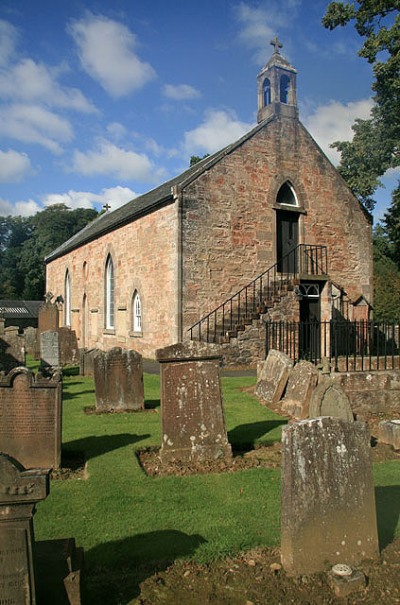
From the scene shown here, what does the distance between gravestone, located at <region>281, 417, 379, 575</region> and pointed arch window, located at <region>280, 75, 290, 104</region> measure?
65.9ft

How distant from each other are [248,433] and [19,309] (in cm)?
4066

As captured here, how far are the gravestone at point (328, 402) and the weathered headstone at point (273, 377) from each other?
3555 mm

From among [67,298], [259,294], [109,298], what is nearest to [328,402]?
[259,294]

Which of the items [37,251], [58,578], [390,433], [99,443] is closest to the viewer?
[58,578]

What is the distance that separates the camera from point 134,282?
21328mm

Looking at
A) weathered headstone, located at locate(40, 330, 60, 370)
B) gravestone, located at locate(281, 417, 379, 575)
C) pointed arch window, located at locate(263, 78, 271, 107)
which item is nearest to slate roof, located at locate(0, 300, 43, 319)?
pointed arch window, located at locate(263, 78, 271, 107)

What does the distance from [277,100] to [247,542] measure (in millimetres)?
19867

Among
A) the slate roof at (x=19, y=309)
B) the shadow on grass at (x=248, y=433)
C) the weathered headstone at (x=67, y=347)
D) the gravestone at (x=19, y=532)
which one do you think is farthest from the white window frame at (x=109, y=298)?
the gravestone at (x=19, y=532)

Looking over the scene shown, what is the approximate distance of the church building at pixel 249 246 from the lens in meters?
17.8

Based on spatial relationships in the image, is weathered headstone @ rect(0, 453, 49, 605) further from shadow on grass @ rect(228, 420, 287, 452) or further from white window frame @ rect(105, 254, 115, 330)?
white window frame @ rect(105, 254, 115, 330)

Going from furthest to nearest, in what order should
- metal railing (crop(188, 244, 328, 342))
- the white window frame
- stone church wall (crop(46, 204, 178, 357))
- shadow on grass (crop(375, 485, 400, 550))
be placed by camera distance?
the white window frame → stone church wall (crop(46, 204, 178, 357)) → metal railing (crop(188, 244, 328, 342)) → shadow on grass (crop(375, 485, 400, 550))

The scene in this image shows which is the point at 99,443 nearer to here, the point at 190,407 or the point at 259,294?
the point at 190,407

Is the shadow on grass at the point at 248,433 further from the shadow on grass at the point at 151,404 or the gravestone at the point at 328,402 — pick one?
the shadow on grass at the point at 151,404

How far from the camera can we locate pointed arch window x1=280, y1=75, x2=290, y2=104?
21344 mm
